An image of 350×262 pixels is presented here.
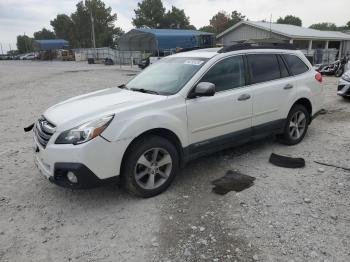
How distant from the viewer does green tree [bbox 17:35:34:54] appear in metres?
107

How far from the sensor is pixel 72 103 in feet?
14.5

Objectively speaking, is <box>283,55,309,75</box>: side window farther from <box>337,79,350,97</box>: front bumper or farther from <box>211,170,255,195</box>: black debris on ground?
<box>337,79,350,97</box>: front bumper

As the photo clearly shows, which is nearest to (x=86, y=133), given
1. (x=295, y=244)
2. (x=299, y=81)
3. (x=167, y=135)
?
(x=167, y=135)

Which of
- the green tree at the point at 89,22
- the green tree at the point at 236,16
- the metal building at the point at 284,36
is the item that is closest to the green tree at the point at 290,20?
the green tree at the point at 236,16

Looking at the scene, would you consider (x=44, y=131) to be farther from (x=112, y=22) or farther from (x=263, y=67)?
(x=112, y=22)

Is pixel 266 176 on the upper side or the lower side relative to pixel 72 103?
lower

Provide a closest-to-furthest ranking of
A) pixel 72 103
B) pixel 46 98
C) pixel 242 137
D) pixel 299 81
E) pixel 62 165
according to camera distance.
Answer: pixel 62 165
pixel 72 103
pixel 242 137
pixel 299 81
pixel 46 98

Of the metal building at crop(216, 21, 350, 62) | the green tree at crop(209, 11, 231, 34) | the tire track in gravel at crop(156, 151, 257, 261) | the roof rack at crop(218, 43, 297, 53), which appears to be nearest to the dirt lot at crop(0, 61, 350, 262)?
the tire track in gravel at crop(156, 151, 257, 261)

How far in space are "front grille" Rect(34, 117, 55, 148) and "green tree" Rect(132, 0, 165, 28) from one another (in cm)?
6829

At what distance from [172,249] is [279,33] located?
28.8 meters

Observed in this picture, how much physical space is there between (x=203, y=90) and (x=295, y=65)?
2.42 metres

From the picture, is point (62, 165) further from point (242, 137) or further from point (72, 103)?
point (242, 137)

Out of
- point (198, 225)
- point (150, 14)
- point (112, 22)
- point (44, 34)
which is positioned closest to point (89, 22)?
point (112, 22)

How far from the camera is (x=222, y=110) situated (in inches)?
179
